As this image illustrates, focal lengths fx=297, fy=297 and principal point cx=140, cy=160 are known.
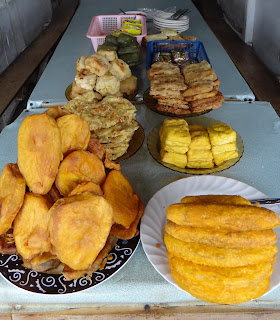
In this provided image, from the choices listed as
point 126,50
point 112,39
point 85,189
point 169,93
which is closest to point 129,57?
point 126,50

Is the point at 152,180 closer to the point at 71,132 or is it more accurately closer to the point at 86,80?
the point at 71,132

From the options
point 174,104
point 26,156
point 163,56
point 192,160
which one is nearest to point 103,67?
point 174,104

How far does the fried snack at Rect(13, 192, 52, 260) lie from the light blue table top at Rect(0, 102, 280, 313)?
0.73 feet

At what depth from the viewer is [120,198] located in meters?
0.94

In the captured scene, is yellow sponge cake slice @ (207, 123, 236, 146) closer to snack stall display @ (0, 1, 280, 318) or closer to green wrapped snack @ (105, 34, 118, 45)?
snack stall display @ (0, 1, 280, 318)

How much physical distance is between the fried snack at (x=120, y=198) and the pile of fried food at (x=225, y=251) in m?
0.18

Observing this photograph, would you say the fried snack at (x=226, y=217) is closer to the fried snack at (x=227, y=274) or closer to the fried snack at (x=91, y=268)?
the fried snack at (x=227, y=274)

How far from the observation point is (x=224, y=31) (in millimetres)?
3879

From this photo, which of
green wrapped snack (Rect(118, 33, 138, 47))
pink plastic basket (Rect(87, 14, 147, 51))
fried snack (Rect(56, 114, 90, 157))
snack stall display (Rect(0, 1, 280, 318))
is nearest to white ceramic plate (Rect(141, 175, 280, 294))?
snack stall display (Rect(0, 1, 280, 318))

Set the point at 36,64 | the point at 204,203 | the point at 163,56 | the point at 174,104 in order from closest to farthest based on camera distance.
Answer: the point at 204,203 < the point at 174,104 < the point at 163,56 < the point at 36,64

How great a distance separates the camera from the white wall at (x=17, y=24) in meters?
3.34

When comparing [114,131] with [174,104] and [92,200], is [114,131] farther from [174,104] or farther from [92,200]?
[92,200]

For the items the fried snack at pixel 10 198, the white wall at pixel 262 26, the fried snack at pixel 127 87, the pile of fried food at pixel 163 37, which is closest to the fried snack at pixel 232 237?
the fried snack at pixel 10 198

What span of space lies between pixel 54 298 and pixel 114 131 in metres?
0.72
